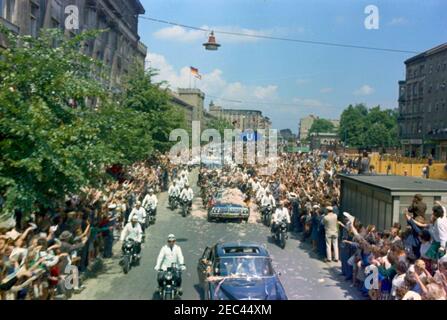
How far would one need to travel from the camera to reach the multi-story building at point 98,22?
20453 mm

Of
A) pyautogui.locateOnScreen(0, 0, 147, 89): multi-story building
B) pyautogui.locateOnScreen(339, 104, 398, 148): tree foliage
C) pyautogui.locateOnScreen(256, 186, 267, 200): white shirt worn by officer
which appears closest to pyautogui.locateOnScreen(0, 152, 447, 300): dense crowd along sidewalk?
pyautogui.locateOnScreen(256, 186, 267, 200): white shirt worn by officer

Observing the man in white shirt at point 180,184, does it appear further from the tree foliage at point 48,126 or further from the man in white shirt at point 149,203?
the tree foliage at point 48,126

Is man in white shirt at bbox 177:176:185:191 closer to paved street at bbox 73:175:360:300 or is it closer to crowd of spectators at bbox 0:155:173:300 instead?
paved street at bbox 73:175:360:300

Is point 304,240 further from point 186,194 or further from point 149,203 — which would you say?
point 186,194

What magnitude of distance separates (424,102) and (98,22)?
166ft

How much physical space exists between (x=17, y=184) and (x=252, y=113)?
155712mm

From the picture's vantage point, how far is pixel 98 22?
35.9 meters

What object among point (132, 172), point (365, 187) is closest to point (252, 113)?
point (132, 172)

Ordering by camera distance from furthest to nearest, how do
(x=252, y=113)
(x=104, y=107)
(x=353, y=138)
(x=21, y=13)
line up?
(x=252, y=113), (x=353, y=138), (x=21, y=13), (x=104, y=107)

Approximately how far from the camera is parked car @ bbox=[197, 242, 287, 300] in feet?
28.6

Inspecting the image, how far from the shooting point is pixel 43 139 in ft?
33.3

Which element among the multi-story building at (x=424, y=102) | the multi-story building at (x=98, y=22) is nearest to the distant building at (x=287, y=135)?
the multi-story building at (x=424, y=102)

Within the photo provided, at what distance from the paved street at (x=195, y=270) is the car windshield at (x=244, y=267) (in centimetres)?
127
